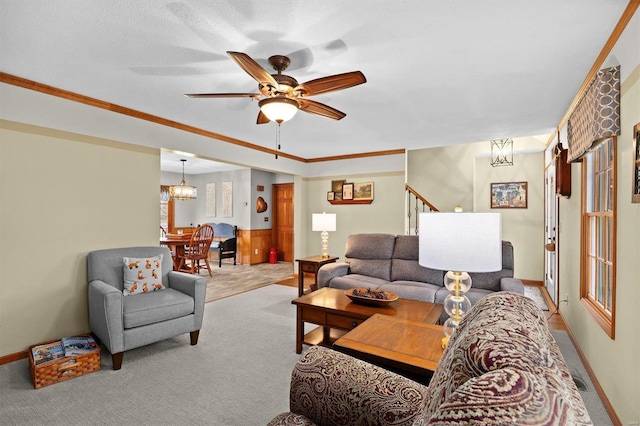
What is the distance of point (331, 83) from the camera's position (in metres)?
2.11

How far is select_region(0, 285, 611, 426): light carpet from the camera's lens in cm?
195

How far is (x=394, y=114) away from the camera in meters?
3.56

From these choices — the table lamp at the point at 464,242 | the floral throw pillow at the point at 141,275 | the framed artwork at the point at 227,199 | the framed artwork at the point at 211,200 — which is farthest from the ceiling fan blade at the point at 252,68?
the framed artwork at the point at 211,200

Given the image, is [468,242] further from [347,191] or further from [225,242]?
[225,242]

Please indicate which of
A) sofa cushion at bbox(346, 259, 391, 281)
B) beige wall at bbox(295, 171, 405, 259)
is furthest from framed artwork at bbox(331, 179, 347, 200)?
sofa cushion at bbox(346, 259, 391, 281)

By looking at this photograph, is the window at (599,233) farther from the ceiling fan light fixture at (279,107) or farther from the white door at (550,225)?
the ceiling fan light fixture at (279,107)

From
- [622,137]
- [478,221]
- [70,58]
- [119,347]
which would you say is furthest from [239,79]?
[622,137]

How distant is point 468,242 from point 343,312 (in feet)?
4.65

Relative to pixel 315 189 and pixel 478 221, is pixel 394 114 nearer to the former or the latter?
pixel 478 221

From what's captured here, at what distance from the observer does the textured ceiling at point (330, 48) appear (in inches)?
69.2

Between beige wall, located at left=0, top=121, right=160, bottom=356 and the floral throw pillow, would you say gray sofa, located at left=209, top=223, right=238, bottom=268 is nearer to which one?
beige wall, located at left=0, top=121, right=160, bottom=356

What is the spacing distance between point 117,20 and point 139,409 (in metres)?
2.37

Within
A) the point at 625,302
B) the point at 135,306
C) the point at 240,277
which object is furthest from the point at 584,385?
the point at 240,277

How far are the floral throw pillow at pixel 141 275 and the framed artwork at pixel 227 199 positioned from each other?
16.1 ft
